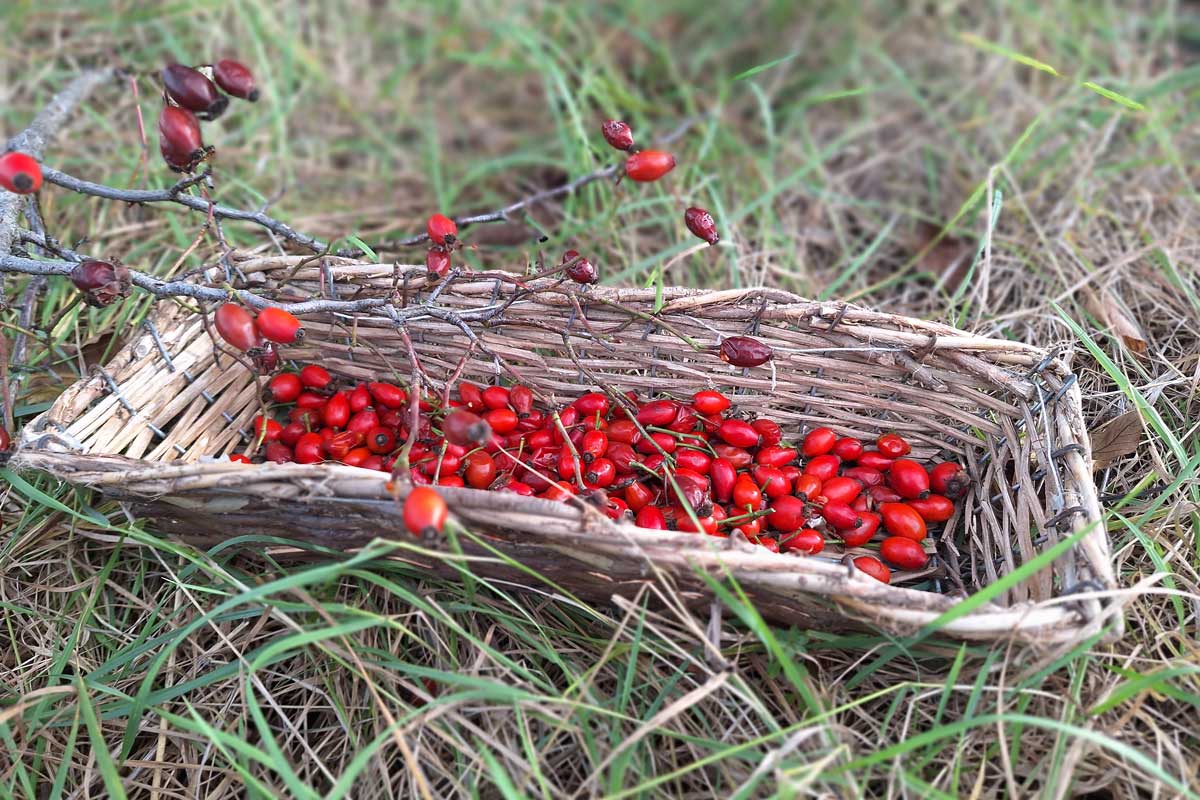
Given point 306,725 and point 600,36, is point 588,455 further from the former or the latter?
point 600,36

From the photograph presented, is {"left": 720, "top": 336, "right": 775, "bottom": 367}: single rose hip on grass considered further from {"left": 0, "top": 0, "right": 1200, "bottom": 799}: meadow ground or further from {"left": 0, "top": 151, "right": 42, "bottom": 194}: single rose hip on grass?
{"left": 0, "top": 151, "right": 42, "bottom": 194}: single rose hip on grass

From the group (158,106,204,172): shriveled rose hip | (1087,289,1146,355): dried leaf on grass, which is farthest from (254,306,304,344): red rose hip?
(1087,289,1146,355): dried leaf on grass

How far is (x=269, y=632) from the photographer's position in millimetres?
2199

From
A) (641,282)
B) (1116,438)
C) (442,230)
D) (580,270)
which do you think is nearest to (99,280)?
(442,230)

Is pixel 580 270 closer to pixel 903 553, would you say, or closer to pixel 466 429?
pixel 466 429

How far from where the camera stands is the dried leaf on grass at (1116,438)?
2270mm

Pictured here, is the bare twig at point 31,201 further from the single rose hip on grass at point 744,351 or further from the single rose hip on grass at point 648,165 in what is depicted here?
the single rose hip on grass at point 744,351

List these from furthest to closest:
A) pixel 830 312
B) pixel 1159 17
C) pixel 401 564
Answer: pixel 1159 17
pixel 830 312
pixel 401 564

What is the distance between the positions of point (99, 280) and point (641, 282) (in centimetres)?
191

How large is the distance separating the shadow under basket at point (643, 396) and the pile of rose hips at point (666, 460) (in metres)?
0.09

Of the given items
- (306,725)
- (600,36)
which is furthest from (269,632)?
(600,36)

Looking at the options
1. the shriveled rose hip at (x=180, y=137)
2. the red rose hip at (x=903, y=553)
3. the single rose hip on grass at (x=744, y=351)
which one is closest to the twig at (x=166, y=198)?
the shriveled rose hip at (x=180, y=137)

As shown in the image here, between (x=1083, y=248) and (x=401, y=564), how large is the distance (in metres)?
2.78

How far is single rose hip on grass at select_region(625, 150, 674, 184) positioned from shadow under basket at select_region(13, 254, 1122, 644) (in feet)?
1.04
